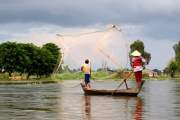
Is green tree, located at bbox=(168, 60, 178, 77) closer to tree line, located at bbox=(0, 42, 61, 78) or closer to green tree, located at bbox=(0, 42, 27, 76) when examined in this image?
tree line, located at bbox=(0, 42, 61, 78)

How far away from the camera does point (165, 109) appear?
2300cm

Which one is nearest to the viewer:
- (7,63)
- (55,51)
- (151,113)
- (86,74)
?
(151,113)

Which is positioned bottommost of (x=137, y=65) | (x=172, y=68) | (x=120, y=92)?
(x=120, y=92)

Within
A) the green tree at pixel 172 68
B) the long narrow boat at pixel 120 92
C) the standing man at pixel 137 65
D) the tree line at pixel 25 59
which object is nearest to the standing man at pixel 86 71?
the long narrow boat at pixel 120 92

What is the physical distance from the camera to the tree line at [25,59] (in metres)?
123

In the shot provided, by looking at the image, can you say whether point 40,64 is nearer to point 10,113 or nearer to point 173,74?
point 173,74

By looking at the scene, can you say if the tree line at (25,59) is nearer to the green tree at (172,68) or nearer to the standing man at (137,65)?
the green tree at (172,68)

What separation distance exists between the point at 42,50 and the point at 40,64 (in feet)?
24.7

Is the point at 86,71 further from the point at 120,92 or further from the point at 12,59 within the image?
the point at 12,59

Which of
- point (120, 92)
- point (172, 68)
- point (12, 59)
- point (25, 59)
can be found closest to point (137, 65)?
point (120, 92)

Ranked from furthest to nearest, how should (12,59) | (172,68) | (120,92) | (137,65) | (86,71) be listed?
1. (172,68)
2. (12,59)
3. (86,71)
4. (120,92)
5. (137,65)

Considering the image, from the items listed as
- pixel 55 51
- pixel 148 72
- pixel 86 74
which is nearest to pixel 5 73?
pixel 55 51

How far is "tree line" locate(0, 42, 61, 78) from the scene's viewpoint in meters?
123

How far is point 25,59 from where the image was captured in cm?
12406
